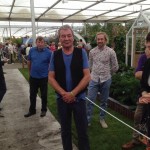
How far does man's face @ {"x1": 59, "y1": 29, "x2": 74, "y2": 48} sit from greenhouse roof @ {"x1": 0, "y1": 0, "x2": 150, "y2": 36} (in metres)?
9.34

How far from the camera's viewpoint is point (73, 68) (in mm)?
2814

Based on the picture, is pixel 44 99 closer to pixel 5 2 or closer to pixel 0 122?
pixel 0 122

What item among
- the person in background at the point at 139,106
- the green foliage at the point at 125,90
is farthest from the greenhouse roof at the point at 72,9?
the person in background at the point at 139,106

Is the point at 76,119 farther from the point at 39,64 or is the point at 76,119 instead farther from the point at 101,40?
the point at 39,64

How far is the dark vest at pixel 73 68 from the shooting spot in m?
2.82

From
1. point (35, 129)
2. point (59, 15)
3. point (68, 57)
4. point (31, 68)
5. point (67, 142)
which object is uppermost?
point (59, 15)

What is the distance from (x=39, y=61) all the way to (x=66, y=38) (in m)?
2.17

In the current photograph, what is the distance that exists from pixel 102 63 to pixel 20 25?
2235 cm

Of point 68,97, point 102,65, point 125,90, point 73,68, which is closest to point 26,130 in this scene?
point 102,65

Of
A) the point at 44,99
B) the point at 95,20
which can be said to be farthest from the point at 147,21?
the point at 95,20

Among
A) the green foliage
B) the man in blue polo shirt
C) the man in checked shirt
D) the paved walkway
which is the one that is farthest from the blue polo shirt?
the green foliage

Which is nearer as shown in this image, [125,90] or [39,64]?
[39,64]

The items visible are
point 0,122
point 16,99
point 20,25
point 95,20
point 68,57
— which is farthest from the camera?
point 20,25

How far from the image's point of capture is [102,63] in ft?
13.5
